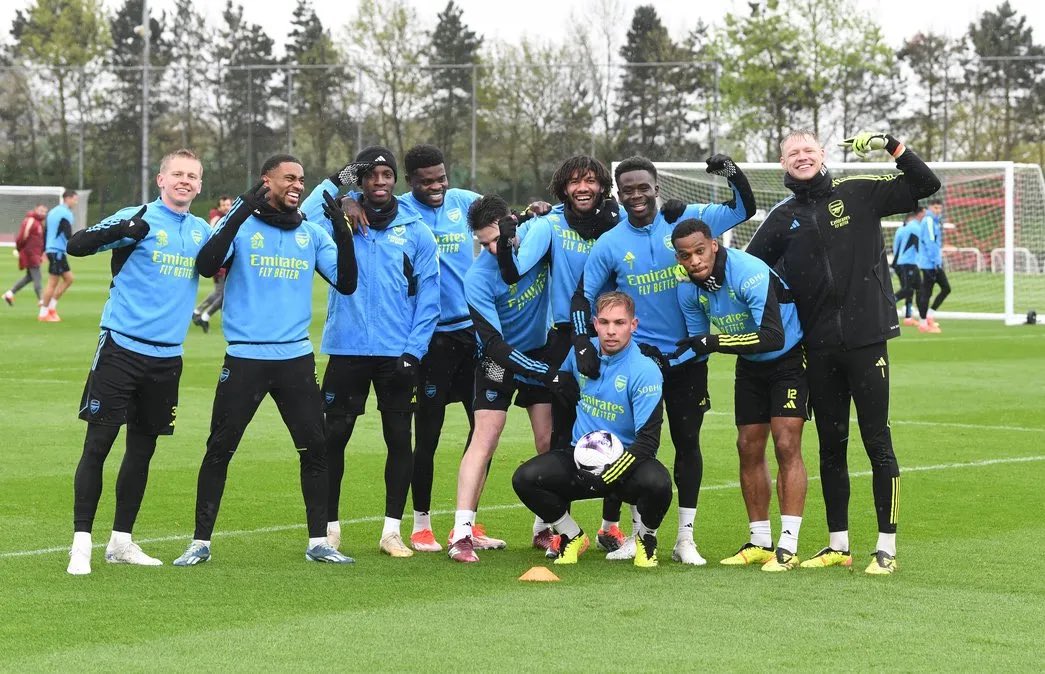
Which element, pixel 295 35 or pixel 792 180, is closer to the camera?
pixel 792 180

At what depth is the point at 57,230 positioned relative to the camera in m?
25.8

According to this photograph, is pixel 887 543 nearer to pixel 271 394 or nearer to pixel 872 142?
pixel 872 142

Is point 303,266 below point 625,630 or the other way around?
the other way around

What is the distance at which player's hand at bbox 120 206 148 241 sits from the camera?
7008 millimetres

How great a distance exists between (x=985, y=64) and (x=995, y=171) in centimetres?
2613

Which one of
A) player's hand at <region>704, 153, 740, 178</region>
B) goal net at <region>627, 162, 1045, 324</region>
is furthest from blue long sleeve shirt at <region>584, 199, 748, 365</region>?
goal net at <region>627, 162, 1045, 324</region>

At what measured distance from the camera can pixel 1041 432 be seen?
41.2 feet

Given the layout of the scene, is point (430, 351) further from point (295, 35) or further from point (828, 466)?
point (295, 35)

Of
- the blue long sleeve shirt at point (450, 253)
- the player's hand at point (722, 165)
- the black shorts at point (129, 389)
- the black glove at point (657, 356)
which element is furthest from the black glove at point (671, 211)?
the black shorts at point (129, 389)

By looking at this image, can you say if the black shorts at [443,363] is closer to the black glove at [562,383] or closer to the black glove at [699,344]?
the black glove at [562,383]

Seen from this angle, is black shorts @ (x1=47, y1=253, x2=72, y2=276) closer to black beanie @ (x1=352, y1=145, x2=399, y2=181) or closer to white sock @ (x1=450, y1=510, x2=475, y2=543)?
black beanie @ (x1=352, y1=145, x2=399, y2=181)

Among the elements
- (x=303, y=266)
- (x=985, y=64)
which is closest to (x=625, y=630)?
(x=303, y=266)

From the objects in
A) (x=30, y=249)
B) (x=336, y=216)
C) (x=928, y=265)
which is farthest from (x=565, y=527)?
(x=30, y=249)

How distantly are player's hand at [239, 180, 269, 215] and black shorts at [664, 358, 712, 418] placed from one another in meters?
2.13
